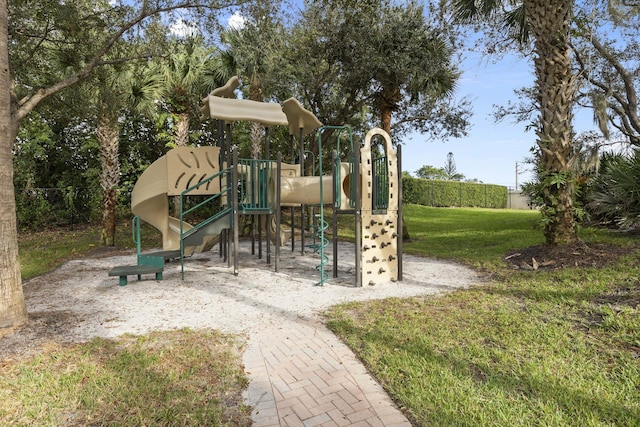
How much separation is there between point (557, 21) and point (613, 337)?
21.8 ft

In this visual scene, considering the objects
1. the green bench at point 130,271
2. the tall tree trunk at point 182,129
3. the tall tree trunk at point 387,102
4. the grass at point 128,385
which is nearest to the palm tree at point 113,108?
the tall tree trunk at point 182,129

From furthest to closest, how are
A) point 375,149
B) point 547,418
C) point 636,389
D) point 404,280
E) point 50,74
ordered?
point 375,149
point 50,74
point 404,280
point 636,389
point 547,418

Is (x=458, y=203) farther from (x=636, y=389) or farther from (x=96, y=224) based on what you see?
(x=636, y=389)

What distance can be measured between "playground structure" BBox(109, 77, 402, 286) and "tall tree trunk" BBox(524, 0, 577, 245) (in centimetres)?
Result: 327

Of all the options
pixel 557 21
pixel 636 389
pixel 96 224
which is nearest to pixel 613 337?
pixel 636 389

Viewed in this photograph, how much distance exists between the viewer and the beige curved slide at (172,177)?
8148 mm

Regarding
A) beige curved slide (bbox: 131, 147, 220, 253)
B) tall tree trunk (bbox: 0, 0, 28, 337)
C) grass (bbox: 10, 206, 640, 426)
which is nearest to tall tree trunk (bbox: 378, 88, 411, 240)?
beige curved slide (bbox: 131, 147, 220, 253)

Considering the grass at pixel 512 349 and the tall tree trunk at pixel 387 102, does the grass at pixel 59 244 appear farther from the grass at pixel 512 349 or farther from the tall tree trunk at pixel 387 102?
the tall tree trunk at pixel 387 102

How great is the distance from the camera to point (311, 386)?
296 cm

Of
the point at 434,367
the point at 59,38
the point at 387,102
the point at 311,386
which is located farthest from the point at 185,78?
the point at 434,367

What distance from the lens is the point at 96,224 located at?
15922 millimetres

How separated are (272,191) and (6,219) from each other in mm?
4818

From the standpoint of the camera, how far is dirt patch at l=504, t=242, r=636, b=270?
678 centimetres

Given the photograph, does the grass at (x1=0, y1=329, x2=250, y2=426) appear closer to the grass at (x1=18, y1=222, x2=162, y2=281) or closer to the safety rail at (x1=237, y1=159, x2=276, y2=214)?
the safety rail at (x1=237, y1=159, x2=276, y2=214)
